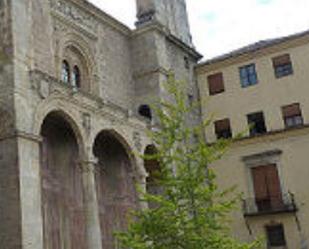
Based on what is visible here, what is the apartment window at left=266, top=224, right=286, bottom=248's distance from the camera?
91.4ft

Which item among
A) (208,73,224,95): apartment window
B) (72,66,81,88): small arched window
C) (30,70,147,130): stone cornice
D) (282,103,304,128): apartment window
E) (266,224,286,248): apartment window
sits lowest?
(266,224,286,248): apartment window

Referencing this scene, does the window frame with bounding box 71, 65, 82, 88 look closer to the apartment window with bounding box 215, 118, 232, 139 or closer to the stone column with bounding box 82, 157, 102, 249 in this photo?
the stone column with bounding box 82, 157, 102, 249

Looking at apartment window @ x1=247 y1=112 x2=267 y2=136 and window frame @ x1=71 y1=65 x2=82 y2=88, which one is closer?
window frame @ x1=71 y1=65 x2=82 y2=88

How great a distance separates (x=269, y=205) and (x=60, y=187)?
11.5 m

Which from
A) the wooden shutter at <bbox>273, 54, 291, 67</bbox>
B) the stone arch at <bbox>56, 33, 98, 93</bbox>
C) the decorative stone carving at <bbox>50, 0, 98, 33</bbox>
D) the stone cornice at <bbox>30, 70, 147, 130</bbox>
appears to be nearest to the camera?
the stone cornice at <bbox>30, 70, 147, 130</bbox>

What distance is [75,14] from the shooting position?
25.5 metres

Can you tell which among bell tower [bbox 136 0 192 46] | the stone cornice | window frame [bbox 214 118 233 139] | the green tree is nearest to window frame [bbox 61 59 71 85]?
the stone cornice

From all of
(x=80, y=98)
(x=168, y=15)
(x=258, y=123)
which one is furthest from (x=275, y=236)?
(x=168, y=15)

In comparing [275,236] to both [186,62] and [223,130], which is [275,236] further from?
[186,62]

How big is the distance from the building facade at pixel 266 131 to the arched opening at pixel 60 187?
9.40 meters

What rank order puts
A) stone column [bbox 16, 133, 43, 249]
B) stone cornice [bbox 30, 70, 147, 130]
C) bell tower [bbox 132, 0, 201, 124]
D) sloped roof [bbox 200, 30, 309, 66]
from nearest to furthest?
stone column [bbox 16, 133, 43, 249], stone cornice [bbox 30, 70, 147, 130], bell tower [bbox 132, 0, 201, 124], sloped roof [bbox 200, 30, 309, 66]

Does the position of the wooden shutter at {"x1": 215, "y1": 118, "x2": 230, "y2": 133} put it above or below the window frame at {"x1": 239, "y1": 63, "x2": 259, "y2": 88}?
below

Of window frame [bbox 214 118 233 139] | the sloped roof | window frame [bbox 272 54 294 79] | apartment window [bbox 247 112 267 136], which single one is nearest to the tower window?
the sloped roof

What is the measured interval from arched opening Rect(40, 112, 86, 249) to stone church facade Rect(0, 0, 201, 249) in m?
0.04
